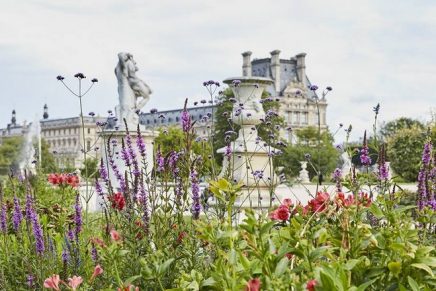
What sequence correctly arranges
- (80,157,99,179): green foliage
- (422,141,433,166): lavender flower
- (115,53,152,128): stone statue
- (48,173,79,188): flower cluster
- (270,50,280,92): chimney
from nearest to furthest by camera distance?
1. (422,141,433,166): lavender flower
2. (80,157,99,179): green foliage
3. (48,173,79,188): flower cluster
4. (115,53,152,128): stone statue
5. (270,50,280,92): chimney

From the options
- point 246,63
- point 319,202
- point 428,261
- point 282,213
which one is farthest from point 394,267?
point 246,63

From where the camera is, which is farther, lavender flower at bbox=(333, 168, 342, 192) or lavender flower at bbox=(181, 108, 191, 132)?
lavender flower at bbox=(333, 168, 342, 192)

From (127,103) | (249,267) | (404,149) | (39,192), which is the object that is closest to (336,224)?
(249,267)

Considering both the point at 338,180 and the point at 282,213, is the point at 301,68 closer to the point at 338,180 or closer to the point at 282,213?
the point at 338,180

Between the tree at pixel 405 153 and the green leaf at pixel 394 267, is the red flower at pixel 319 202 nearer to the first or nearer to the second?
the green leaf at pixel 394 267

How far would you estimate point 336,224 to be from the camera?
8.82 feet

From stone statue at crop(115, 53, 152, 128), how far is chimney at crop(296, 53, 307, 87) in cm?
9547

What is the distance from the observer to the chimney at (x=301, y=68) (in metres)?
111

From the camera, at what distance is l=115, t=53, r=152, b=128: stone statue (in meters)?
16.7

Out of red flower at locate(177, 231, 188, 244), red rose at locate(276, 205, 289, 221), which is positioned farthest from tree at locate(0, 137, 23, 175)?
red rose at locate(276, 205, 289, 221)

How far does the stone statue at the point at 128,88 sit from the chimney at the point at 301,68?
9547 centimetres

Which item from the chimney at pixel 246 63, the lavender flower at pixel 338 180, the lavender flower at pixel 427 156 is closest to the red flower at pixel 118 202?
the lavender flower at pixel 338 180

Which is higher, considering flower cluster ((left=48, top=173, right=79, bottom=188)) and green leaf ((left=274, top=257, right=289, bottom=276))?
green leaf ((left=274, top=257, right=289, bottom=276))

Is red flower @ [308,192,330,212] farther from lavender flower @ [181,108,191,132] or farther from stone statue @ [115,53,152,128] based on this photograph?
stone statue @ [115,53,152,128]
